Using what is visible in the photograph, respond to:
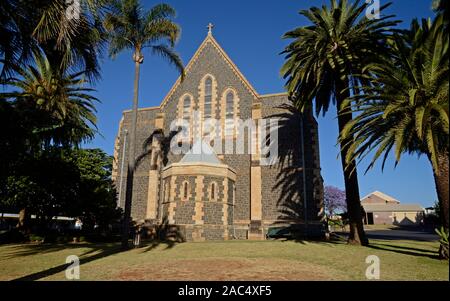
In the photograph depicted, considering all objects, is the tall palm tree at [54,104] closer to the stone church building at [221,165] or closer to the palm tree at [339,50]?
the stone church building at [221,165]

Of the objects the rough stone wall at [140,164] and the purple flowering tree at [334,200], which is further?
the purple flowering tree at [334,200]

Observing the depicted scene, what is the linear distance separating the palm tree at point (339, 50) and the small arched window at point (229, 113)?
10829 millimetres

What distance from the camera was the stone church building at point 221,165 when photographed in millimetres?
24812

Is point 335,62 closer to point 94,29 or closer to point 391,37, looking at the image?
point 391,37

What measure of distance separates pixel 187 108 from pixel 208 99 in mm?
2614

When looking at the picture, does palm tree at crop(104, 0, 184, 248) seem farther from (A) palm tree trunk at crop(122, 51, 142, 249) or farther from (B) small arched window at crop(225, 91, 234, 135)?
(B) small arched window at crop(225, 91, 234, 135)

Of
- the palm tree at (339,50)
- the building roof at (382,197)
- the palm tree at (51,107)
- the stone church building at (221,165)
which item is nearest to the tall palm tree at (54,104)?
the palm tree at (51,107)

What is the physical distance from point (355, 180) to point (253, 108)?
529 inches

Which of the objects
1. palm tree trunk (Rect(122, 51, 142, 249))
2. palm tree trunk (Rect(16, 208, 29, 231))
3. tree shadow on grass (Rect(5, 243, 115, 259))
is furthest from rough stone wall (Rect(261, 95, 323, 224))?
palm tree trunk (Rect(16, 208, 29, 231))

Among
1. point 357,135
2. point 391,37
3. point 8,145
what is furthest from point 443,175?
point 8,145

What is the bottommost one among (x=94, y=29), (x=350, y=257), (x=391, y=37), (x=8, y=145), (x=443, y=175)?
(x=350, y=257)

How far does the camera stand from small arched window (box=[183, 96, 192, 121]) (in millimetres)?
32441

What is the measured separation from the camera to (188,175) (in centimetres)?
2488
